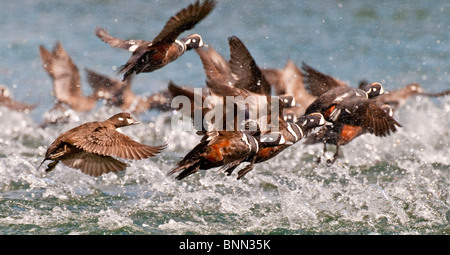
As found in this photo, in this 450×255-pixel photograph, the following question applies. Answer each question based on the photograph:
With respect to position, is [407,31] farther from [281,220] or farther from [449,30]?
[281,220]

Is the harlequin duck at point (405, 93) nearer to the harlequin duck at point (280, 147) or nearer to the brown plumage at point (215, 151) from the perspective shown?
the harlequin duck at point (280, 147)

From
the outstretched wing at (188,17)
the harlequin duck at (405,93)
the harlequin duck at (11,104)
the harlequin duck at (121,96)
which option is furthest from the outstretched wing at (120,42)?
the harlequin duck at (405,93)

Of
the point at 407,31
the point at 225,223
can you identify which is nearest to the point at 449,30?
the point at 407,31

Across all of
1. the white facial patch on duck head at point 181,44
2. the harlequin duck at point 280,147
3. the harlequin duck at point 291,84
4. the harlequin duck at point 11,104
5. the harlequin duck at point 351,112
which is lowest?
the harlequin duck at point 280,147

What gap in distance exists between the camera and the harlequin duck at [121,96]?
1119cm

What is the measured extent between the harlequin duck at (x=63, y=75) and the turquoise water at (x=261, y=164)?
30 cm

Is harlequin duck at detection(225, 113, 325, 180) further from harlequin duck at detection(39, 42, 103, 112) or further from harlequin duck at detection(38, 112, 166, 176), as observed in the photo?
harlequin duck at detection(39, 42, 103, 112)

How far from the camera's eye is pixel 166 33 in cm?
739

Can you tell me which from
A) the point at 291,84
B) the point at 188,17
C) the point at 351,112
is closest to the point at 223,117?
the point at 188,17

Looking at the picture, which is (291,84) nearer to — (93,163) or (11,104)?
(93,163)

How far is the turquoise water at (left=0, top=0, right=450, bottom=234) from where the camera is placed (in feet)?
24.1

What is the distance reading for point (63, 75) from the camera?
34.8ft

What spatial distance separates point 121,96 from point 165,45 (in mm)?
3716

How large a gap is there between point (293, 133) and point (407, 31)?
9481mm
